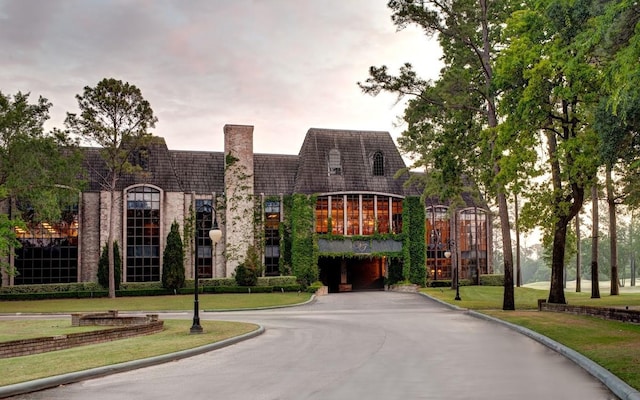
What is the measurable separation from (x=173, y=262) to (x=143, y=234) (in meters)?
4.74

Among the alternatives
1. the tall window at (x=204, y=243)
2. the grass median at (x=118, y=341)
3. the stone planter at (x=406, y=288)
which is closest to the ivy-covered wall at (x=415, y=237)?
the stone planter at (x=406, y=288)

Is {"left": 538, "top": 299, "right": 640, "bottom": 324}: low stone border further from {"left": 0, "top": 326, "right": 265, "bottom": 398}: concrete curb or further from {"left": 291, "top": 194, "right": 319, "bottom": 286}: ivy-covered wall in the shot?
{"left": 291, "top": 194, "right": 319, "bottom": 286}: ivy-covered wall

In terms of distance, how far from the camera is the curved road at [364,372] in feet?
33.3

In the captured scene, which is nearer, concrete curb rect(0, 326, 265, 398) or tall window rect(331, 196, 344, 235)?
concrete curb rect(0, 326, 265, 398)

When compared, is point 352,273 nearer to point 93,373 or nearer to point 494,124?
point 494,124

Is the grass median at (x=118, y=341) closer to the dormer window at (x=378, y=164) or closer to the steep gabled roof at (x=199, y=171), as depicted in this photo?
the steep gabled roof at (x=199, y=171)

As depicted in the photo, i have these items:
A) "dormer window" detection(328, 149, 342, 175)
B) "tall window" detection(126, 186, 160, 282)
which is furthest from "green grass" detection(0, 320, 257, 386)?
"dormer window" detection(328, 149, 342, 175)

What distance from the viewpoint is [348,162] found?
55656 mm

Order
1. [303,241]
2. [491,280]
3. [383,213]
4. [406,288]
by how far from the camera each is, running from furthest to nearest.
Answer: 1. [491,280]
2. [383,213]
3. [303,241]
4. [406,288]

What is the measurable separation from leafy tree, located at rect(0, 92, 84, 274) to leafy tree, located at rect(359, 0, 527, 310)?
→ 76.9ft

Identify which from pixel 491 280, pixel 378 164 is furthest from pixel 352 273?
pixel 491 280

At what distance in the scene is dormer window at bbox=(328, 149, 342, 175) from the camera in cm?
5512

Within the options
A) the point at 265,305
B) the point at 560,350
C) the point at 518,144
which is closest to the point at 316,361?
the point at 560,350

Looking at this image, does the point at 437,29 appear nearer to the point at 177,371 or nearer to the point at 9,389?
the point at 177,371
